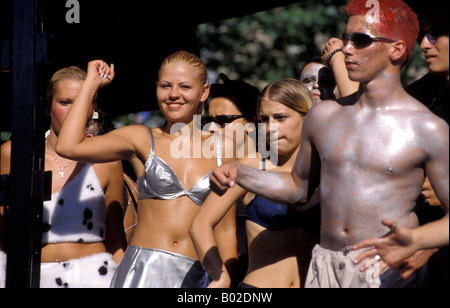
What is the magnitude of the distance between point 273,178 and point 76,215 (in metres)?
1.53

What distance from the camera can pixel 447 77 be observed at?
3373 millimetres

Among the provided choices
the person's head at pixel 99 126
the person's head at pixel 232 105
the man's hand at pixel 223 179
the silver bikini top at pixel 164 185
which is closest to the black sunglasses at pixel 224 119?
the person's head at pixel 232 105

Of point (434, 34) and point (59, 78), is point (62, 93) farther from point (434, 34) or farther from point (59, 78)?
point (434, 34)

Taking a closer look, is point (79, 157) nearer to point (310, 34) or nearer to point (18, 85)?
point (18, 85)

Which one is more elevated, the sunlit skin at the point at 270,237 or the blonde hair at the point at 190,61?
the blonde hair at the point at 190,61

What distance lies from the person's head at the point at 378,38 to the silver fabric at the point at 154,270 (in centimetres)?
145

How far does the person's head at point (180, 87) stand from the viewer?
384 cm

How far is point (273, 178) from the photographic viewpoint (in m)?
3.18

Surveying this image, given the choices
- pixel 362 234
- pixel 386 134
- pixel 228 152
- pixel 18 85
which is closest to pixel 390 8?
pixel 386 134

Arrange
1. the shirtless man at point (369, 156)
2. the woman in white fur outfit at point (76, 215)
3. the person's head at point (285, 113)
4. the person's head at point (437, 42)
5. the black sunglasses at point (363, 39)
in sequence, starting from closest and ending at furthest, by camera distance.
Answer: the shirtless man at point (369, 156), the black sunglasses at point (363, 39), the person's head at point (437, 42), the person's head at point (285, 113), the woman in white fur outfit at point (76, 215)

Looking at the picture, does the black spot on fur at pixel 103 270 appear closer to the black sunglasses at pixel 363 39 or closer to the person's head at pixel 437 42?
the black sunglasses at pixel 363 39

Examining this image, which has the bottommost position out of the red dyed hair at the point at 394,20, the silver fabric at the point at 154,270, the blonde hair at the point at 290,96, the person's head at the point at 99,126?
the silver fabric at the point at 154,270

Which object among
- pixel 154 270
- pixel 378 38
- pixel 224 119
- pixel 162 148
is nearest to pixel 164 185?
pixel 162 148

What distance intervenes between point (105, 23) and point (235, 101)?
5.13 feet
